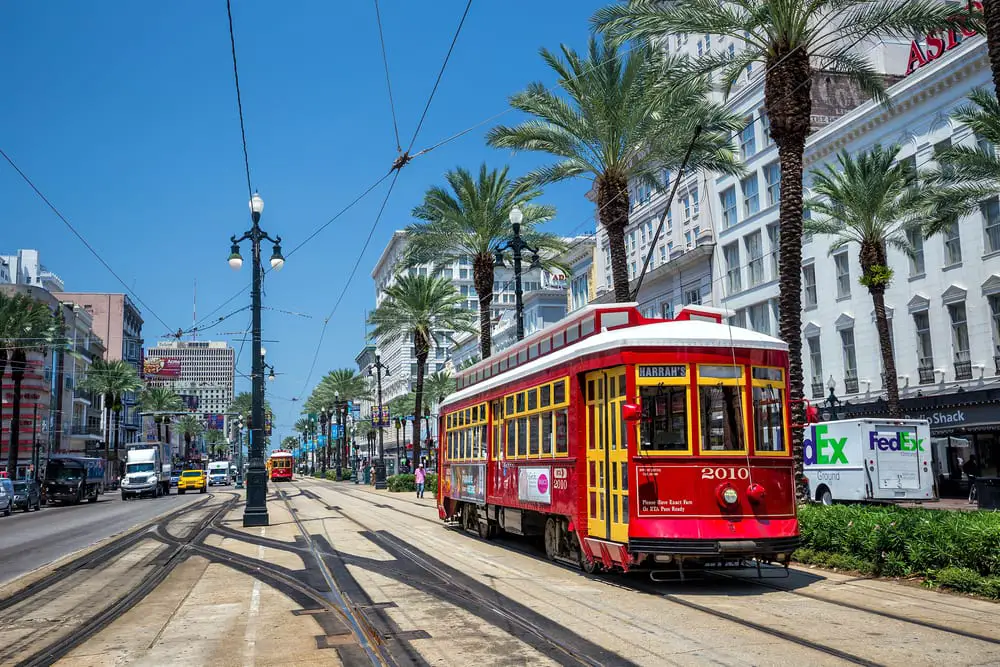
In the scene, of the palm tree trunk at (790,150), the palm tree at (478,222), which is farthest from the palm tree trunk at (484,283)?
the palm tree trunk at (790,150)

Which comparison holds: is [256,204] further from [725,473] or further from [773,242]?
[773,242]

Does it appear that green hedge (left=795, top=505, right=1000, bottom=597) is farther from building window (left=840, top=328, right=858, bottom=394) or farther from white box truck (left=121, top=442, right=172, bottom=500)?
white box truck (left=121, top=442, right=172, bottom=500)

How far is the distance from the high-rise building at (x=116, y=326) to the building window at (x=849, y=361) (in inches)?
3640

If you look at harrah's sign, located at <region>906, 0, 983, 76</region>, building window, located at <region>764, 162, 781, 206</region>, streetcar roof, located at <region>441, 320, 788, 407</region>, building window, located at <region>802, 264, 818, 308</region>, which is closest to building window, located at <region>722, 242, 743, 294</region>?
building window, located at <region>764, 162, 781, 206</region>

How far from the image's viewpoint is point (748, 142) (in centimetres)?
4997

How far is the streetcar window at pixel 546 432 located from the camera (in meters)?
14.3

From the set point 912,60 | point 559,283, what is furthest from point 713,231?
point 559,283

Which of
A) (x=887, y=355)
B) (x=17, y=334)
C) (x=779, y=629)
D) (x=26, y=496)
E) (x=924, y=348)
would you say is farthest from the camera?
(x=17, y=334)

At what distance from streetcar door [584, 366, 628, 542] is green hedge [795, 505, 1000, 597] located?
3.97 metres

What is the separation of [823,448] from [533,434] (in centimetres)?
1963

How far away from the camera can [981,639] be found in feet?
27.4

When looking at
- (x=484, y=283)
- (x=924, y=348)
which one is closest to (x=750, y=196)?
(x=924, y=348)

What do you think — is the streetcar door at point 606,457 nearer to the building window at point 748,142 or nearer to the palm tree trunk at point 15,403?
the building window at point 748,142

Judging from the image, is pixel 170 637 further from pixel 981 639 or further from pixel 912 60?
pixel 912 60
